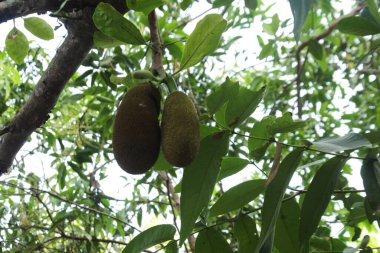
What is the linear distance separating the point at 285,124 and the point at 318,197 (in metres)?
0.12

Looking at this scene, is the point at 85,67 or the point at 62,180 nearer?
the point at 85,67

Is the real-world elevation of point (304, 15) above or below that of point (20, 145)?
below

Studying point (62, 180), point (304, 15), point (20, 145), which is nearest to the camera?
point (304, 15)

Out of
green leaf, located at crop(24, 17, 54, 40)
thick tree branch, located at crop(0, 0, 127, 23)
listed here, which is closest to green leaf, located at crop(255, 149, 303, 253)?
thick tree branch, located at crop(0, 0, 127, 23)

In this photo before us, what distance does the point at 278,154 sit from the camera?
0.70 m

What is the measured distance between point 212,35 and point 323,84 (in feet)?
6.40

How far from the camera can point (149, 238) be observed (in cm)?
82

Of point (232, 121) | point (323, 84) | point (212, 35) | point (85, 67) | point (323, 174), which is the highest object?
point (323, 84)

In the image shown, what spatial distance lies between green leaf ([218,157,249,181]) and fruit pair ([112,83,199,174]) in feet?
0.47

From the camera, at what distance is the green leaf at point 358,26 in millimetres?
850

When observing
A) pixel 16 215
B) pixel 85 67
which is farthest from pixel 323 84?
pixel 16 215

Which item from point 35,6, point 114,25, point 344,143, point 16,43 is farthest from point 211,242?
point 16,43

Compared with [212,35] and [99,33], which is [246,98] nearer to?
[212,35]

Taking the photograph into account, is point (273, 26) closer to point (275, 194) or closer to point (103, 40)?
point (103, 40)
